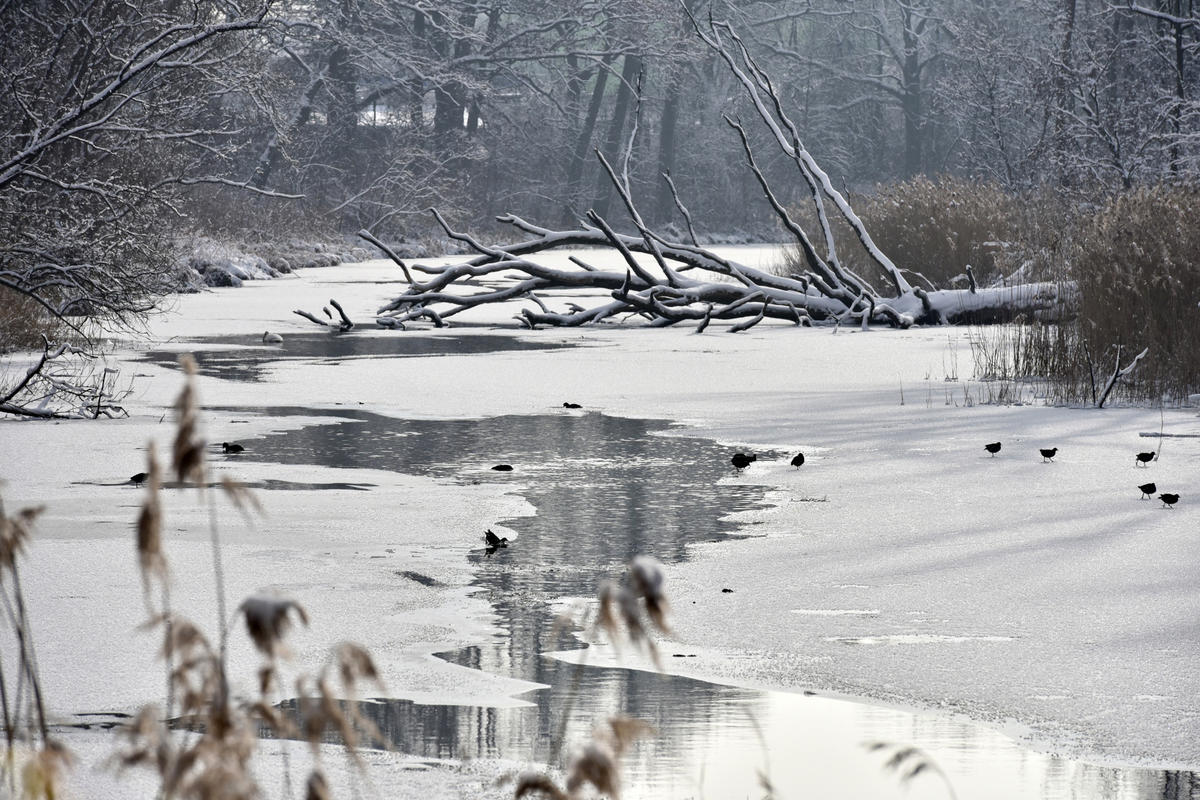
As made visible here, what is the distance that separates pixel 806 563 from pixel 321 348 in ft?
29.8

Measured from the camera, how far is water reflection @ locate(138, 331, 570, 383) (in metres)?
11.9

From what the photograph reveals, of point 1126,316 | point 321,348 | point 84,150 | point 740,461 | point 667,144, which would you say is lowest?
point 740,461

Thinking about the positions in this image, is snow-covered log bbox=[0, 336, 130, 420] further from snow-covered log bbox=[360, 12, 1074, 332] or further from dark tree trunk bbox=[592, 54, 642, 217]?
dark tree trunk bbox=[592, 54, 642, 217]

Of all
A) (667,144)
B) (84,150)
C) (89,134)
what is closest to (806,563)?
(89,134)

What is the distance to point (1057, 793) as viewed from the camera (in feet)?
9.68

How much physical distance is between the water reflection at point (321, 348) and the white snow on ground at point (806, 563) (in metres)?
1.82

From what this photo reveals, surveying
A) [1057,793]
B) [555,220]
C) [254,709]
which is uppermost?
[555,220]

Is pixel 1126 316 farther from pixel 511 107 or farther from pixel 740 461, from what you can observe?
pixel 511 107

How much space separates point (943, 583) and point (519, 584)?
1.29 metres

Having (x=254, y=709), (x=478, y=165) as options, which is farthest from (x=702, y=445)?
(x=478, y=165)

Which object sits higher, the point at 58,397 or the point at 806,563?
the point at 58,397

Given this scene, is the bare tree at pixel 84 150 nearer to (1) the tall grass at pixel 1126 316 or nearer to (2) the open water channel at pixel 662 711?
(2) the open water channel at pixel 662 711

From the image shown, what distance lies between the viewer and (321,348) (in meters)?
13.6

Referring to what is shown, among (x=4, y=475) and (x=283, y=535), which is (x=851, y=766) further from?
(x=4, y=475)
